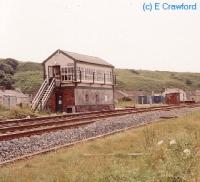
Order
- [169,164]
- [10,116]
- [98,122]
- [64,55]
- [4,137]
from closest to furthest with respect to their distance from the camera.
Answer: [169,164] → [4,137] → [98,122] → [10,116] → [64,55]

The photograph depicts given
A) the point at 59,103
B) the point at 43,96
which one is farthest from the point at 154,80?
the point at 43,96

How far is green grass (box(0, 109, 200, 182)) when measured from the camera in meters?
6.57

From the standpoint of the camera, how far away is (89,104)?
133ft

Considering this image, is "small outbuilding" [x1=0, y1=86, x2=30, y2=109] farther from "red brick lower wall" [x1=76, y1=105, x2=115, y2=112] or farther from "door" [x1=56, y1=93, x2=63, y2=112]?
"door" [x1=56, y1=93, x2=63, y2=112]

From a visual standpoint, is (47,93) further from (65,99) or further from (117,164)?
(117,164)

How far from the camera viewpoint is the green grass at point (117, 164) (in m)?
6.57

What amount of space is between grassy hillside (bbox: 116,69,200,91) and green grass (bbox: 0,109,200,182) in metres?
106

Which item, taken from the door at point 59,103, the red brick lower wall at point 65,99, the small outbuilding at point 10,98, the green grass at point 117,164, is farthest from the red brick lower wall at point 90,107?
the green grass at point 117,164

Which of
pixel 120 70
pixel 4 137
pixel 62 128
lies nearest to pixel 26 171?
pixel 4 137

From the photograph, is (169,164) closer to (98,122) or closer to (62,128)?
(62,128)

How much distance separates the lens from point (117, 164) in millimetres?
7473

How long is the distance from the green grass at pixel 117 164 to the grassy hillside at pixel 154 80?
346ft

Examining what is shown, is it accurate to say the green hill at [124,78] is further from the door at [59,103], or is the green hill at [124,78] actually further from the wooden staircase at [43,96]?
the door at [59,103]

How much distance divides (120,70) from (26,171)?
145969 mm
